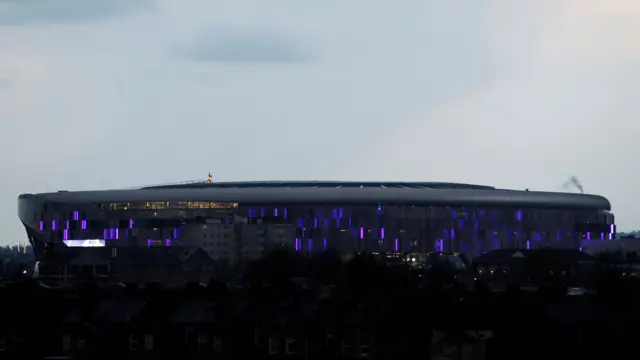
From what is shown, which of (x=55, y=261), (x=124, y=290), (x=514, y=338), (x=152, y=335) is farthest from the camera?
(x=55, y=261)

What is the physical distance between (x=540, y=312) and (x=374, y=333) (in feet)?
25.3

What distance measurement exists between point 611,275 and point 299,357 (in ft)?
81.9

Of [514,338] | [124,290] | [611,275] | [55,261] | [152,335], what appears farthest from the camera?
[55,261]

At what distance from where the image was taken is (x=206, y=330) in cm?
8075

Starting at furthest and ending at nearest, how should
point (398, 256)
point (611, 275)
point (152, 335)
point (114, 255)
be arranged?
point (398, 256) < point (114, 255) < point (611, 275) < point (152, 335)

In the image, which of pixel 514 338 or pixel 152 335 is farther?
pixel 152 335

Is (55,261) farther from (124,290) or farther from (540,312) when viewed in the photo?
(540,312)

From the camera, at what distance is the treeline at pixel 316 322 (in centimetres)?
7625

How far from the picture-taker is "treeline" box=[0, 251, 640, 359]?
250 feet

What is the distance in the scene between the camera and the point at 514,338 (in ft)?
246

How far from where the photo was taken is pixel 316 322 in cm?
7956

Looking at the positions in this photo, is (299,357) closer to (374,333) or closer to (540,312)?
(374,333)

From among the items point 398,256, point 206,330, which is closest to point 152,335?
point 206,330

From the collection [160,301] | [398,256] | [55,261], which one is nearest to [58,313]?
[160,301]
